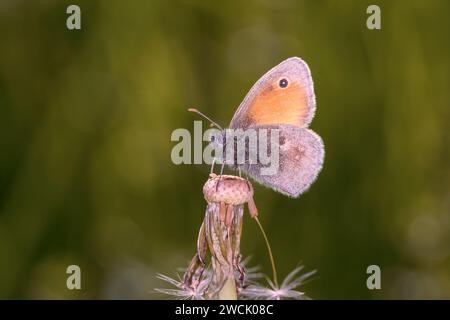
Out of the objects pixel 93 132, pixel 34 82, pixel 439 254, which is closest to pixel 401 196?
pixel 439 254

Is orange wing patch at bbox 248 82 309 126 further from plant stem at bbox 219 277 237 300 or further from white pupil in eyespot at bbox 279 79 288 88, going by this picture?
plant stem at bbox 219 277 237 300

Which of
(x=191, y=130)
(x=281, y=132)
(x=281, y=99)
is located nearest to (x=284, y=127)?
(x=281, y=132)

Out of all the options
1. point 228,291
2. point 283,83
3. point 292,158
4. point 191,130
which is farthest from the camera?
point 191,130

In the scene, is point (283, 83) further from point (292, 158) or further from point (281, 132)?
point (292, 158)

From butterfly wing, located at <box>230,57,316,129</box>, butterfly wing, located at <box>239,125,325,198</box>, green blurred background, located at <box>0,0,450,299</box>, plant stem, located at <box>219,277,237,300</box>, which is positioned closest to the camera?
plant stem, located at <box>219,277,237,300</box>

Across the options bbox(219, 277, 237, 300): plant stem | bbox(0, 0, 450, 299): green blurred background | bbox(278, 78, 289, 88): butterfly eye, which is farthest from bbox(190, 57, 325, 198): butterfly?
bbox(0, 0, 450, 299): green blurred background

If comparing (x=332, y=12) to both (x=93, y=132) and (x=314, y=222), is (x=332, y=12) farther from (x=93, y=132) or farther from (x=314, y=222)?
(x=93, y=132)
